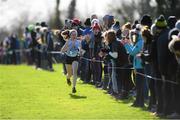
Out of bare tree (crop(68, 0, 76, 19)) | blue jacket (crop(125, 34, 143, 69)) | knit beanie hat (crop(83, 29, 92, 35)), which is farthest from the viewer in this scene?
bare tree (crop(68, 0, 76, 19))

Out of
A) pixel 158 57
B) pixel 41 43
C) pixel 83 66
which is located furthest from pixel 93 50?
pixel 41 43

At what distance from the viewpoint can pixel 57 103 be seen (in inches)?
946

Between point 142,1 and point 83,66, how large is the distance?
51369 millimetres

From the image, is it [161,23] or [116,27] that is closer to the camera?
[161,23]

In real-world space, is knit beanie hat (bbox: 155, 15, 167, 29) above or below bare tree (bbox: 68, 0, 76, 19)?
above

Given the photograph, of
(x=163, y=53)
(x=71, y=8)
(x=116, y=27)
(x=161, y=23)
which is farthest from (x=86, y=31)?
(x=71, y=8)

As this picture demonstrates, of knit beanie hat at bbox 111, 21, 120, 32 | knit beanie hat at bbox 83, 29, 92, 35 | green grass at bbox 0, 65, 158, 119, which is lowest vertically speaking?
green grass at bbox 0, 65, 158, 119

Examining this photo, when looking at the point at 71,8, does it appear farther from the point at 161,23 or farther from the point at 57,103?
the point at 161,23

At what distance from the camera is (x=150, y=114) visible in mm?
21000

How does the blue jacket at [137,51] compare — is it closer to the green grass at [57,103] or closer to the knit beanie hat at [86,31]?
the green grass at [57,103]

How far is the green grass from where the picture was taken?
21.1 m

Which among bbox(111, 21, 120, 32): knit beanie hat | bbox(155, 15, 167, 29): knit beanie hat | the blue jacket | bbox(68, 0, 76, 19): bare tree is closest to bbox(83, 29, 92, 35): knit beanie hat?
bbox(111, 21, 120, 32): knit beanie hat

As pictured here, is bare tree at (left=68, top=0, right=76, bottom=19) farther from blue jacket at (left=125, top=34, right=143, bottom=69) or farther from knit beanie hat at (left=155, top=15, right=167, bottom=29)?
knit beanie hat at (left=155, top=15, right=167, bottom=29)

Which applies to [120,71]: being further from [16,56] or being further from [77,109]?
[16,56]
